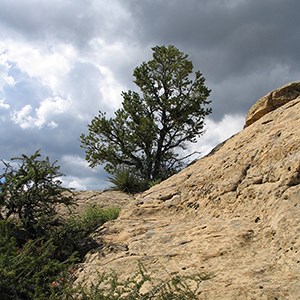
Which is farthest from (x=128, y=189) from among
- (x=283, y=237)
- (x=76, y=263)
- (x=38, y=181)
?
(x=283, y=237)

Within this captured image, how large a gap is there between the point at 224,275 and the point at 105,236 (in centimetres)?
295

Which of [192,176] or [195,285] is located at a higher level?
[192,176]

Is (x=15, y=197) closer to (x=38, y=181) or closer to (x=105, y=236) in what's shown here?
(x=38, y=181)

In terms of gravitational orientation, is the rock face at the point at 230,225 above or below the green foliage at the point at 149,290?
above

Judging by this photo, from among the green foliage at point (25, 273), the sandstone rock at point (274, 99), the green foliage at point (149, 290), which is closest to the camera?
the green foliage at point (149, 290)

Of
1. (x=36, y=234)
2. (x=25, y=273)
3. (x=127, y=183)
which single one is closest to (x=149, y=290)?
(x=25, y=273)

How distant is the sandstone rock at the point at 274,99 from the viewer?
8.66m

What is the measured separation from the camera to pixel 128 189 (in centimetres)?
1612

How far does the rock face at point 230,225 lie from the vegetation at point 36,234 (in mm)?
445

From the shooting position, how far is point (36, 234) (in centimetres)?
725

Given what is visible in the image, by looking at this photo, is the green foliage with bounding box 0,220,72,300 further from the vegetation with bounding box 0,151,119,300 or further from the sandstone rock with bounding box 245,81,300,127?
the sandstone rock with bounding box 245,81,300,127

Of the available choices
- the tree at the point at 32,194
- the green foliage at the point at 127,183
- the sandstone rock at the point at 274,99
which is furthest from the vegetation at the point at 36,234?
the green foliage at the point at 127,183

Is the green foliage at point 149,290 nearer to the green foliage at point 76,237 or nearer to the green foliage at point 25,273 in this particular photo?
the green foliage at point 25,273

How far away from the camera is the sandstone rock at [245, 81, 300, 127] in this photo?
866 cm
